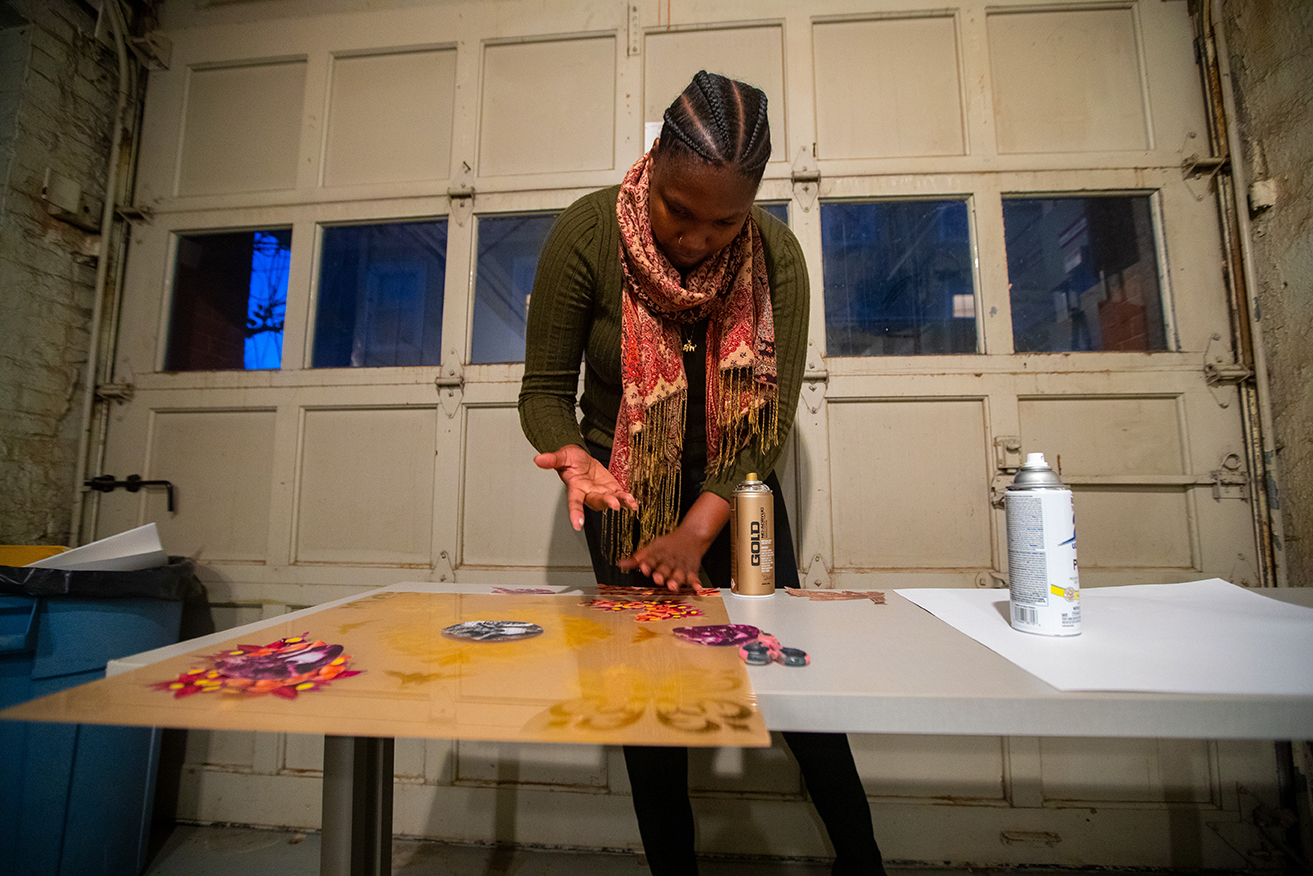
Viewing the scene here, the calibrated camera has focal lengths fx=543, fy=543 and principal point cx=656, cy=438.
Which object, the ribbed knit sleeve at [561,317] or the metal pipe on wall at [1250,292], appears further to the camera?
the metal pipe on wall at [1250,292]

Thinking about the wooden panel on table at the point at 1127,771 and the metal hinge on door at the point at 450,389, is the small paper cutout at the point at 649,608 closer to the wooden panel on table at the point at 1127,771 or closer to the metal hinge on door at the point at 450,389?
the metal hinge on door at the point at 450,389

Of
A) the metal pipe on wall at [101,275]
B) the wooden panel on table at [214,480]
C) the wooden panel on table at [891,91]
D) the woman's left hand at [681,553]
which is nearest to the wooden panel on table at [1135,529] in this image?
the wooden panel on table at [891,91]

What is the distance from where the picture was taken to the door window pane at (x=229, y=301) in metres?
2.00

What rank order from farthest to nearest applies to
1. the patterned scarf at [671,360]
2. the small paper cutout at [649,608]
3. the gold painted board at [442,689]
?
the patterned scarf at [671,360] < the small paper cutout at [649,608] < the gold painted board at [442,689]

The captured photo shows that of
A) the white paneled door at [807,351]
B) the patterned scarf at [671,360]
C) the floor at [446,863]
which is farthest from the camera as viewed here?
the white paneled door at [807,351]

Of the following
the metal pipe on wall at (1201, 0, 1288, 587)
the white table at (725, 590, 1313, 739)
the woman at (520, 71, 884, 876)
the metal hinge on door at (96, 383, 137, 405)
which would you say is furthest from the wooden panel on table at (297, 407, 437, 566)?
the metal pipe on wall at (1201, 0, 1288, 587)

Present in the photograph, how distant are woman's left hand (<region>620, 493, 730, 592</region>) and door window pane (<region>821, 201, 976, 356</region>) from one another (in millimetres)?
1007

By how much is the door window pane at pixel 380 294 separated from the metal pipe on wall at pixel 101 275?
0.77 metres

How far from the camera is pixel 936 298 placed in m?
1.81

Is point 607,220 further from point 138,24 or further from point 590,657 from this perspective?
point 138,24

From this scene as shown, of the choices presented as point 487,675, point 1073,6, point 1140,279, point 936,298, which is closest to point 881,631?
point 487,675

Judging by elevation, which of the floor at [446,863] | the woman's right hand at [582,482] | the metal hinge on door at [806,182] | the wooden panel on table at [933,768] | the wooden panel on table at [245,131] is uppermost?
the wooden panel on table at [245,131]

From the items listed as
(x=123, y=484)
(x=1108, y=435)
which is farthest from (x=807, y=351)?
(x=123, y=484)

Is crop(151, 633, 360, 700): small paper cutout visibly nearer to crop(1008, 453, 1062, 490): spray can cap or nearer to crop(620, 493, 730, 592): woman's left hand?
crop(620, 493, 730, 592): woman's left hand
